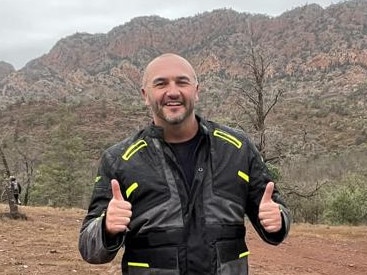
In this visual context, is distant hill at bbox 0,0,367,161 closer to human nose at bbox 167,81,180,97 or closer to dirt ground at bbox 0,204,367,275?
dirt ground at bbox 0,204,367,275

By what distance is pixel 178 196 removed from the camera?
6.30 feet

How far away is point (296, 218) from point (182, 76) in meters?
20.9

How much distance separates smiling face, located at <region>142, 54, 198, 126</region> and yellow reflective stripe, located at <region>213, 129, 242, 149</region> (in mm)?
120

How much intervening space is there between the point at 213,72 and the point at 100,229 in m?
80.7

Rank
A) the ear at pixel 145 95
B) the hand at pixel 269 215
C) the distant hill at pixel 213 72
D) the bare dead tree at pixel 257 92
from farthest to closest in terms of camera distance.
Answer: the distant hill at pixel 213 72, the bare dead tree at pixel 257 92, the ear at pixel 145 95, the hand at pixel 269 215

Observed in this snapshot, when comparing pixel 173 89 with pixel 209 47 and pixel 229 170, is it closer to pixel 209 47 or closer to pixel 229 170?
pixel 229 170

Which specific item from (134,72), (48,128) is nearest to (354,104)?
(48,128)

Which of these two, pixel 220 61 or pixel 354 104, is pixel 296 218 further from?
pixel 220 61

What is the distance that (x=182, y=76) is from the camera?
2.07m

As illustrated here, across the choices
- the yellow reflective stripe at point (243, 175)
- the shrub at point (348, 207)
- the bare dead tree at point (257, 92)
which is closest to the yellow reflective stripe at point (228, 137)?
the yellow reflective stripe at point (243, 175)

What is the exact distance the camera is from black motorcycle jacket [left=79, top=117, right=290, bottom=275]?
1.88 meters

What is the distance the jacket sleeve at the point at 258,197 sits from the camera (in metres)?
1.99

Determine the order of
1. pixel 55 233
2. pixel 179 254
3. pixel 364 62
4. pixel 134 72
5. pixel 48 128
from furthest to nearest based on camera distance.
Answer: pixel 134 72 < pixel 364 62 < pixel 48 128 < pixel 55 233 < pixel 179 254

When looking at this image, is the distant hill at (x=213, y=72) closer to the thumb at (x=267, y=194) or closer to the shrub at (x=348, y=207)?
the shrub at (x=348, y=207)
